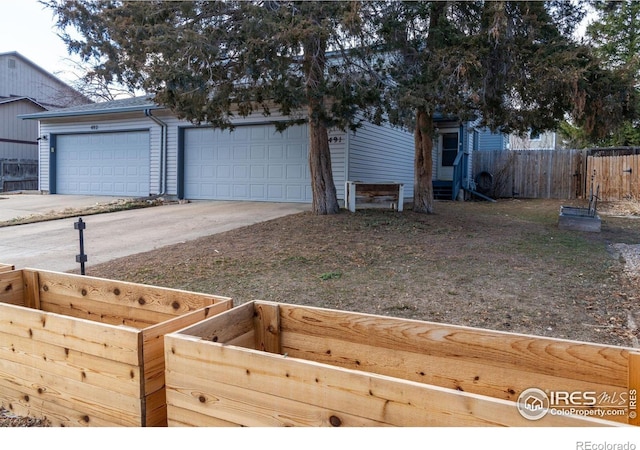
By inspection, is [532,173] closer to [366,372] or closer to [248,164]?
[248,164]

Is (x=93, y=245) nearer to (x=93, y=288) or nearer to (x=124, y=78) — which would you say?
(x=124, y=78)

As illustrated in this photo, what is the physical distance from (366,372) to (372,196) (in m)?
8.93

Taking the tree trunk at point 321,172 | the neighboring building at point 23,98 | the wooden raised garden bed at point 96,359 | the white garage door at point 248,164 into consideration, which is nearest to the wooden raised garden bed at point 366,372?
the wooden raised garden bed at point 96,359

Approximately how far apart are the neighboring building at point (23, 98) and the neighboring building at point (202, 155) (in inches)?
290

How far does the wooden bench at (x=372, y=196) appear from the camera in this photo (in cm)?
1070

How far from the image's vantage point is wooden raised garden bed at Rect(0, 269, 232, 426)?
2301mm

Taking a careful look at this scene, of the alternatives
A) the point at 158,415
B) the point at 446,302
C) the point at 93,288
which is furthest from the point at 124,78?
the point at 158,415

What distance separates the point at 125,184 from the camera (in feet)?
54.1

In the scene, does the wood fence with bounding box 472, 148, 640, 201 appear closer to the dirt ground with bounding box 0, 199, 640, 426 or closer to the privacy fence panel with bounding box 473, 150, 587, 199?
the privacy fence panel with bounding box 473, 150, 587, 199

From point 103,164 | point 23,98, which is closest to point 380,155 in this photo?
point 103,164

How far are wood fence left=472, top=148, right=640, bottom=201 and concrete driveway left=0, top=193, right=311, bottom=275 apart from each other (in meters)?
9.84

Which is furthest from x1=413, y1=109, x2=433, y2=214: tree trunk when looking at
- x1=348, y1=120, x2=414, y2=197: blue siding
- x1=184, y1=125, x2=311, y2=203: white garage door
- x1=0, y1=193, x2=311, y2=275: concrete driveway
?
x1=184, y1=125, x2=311, y2=203: white garage door

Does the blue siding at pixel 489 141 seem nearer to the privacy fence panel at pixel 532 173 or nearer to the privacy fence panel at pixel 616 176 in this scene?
the privacy fence panel at pixel 532 173
